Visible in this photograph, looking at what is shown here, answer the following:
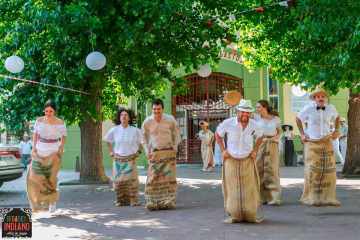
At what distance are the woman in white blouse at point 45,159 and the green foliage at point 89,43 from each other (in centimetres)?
293

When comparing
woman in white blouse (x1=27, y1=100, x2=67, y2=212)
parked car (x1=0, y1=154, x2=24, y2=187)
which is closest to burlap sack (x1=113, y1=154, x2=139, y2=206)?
woman in white blouse (x1=27, y1=100, x2=67, y2=212)

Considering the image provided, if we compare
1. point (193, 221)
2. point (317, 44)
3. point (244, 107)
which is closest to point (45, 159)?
point (193, 221)

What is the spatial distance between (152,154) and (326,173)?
2908 millimetres

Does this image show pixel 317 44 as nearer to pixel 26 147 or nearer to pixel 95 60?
pixel 95 60

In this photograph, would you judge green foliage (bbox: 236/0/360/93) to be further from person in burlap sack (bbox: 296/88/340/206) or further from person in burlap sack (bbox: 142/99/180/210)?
person in burlap sack (bbox: 142/99/180/210)

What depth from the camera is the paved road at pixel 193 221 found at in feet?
23.4

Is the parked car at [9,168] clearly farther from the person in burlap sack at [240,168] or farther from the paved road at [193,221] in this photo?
the person in burlap sack at [240,168]

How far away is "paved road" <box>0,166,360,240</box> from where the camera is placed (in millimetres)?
7129

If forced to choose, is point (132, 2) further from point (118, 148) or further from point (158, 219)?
point (158, 219)

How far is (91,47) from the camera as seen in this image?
39.7ft

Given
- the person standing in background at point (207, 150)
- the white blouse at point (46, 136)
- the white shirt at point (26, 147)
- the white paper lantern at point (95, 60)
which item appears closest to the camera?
the white blouse at point (46, 136)

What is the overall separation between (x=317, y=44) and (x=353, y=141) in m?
5.47

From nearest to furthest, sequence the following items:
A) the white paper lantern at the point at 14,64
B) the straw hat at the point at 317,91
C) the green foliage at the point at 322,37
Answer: the green foliage at the point at 322,37 → the straw hat at the point at 317,91 → the white paper lantern at the point at 14,64

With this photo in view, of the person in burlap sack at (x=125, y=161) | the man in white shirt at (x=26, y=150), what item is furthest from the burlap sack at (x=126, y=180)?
the man in white shirt at (x=26, y=150)
